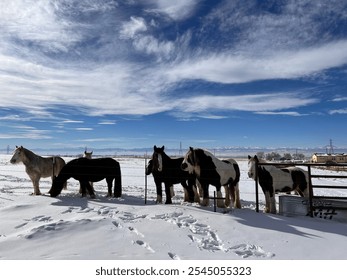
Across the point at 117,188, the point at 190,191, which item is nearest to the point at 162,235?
the point at 190,191

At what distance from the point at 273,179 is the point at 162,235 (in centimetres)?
459

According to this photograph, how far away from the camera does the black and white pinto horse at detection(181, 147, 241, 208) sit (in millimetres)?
9445

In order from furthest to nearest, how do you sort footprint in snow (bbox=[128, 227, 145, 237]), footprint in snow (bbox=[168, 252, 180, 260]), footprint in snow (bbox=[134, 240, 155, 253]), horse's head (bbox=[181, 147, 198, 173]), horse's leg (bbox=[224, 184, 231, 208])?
horse's leg (bbox=[224, 184, 231, 208]) → horse's head (bbox=[181, 147, 198, 173]) → footprint in snow (bbox=[128, 227, 145, 237]) → footprint in snow (bbox=[134, 240, 155, 253]) → footprint in snow (bbox=[168, 252, 180, 260])

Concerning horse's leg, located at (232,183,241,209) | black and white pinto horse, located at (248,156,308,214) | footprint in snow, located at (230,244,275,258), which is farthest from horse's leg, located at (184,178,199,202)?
footprint in snow, located at (230,244,275,258)

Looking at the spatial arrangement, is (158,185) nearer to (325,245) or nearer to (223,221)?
(223,221)

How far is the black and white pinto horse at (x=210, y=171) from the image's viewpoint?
9445 mm

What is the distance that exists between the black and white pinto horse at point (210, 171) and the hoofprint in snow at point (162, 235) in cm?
104

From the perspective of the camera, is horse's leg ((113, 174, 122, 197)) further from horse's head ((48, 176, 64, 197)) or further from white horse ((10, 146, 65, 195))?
white horse ((10, 146, 65, 195))

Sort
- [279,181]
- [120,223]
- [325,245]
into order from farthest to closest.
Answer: [279,181] < [120,223] < [325,245]

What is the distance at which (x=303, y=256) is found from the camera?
5309 millimetres

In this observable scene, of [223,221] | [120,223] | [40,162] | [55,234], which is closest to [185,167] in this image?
[223,221]

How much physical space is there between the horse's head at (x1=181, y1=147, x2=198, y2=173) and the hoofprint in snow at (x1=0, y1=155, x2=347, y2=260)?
5.03 feet
